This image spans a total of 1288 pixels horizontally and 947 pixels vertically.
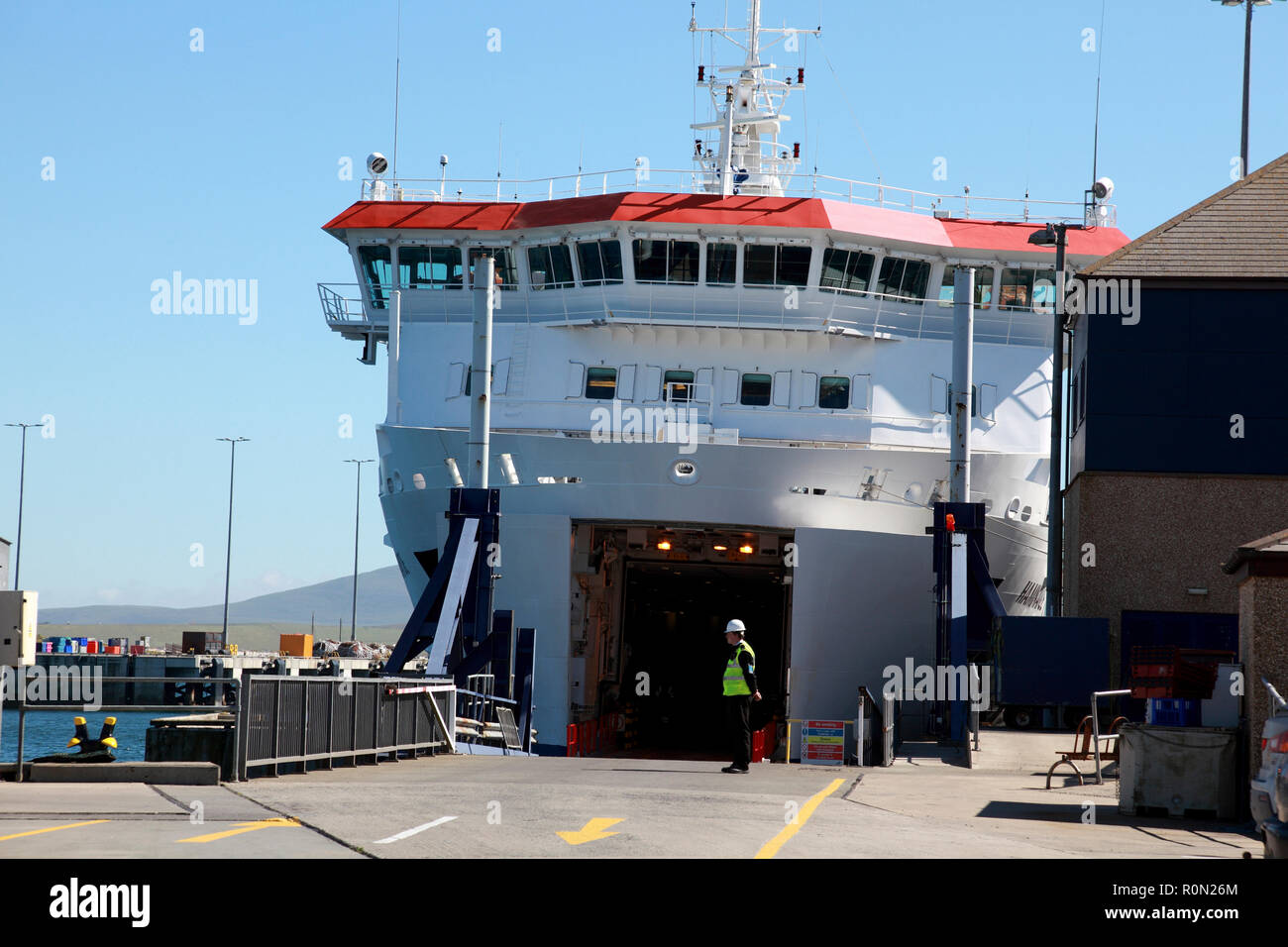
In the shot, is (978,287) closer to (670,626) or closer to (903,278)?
(903,278)

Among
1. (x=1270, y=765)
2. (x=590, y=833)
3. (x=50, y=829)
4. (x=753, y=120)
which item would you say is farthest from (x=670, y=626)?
(x=1270, y=765)

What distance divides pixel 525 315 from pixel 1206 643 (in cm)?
1318

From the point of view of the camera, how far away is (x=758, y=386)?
27250mm

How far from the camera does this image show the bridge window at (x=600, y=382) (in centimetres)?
2725

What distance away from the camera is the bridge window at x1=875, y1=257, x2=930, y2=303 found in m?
27.8

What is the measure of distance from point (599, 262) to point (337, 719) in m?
14.2

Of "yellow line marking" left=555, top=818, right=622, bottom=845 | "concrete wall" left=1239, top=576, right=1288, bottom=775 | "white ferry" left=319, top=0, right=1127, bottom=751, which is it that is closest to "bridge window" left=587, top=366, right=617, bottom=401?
"white ferry" left=319, top=0, right=1127, bottom=751

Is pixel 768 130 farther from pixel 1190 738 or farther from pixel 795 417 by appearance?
pixel 1190 738

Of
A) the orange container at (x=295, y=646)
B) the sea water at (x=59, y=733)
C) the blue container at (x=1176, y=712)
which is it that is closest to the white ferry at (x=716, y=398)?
the blue container at (x=1176, y=712)

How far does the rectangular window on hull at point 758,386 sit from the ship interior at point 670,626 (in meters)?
2.38

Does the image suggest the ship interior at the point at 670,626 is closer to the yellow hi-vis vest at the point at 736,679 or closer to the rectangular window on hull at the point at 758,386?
the rectangular window on hull at the point at 758,386
